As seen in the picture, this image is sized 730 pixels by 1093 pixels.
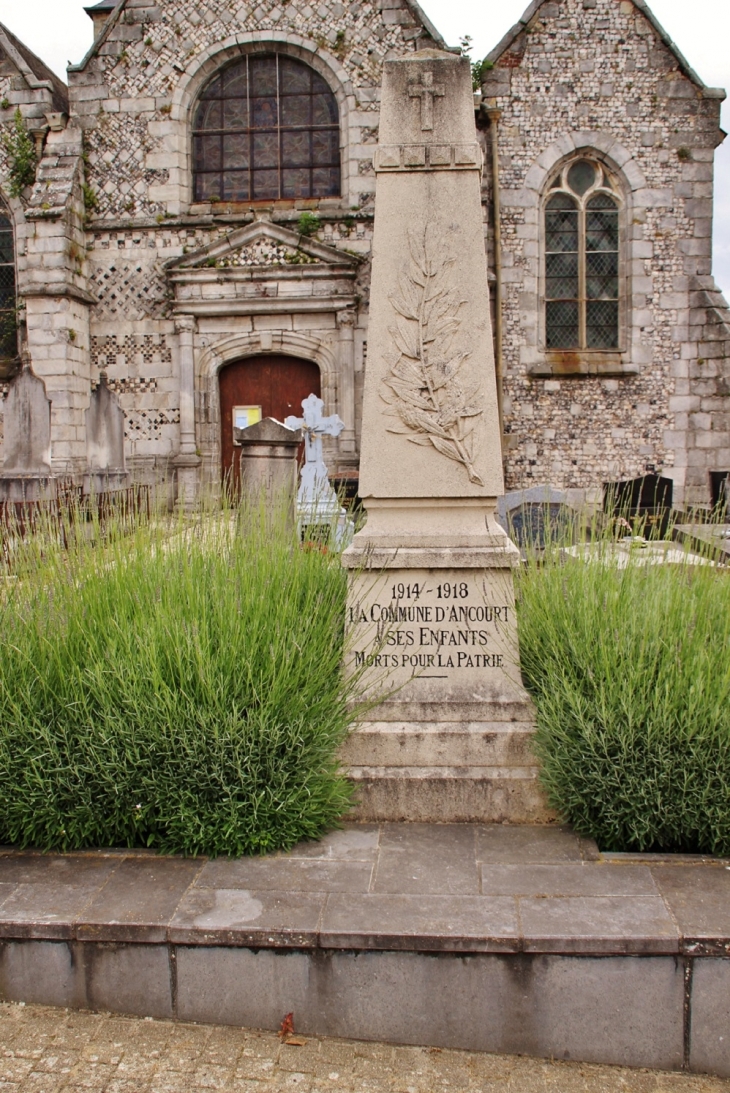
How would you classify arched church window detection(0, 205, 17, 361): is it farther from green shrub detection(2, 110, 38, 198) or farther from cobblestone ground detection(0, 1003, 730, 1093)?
cobblestone ground detection(0, 1003, 730, 1093)

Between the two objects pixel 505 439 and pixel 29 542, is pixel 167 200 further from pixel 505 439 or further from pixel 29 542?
pixel 29 542

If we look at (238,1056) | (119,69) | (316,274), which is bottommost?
(238,1056)

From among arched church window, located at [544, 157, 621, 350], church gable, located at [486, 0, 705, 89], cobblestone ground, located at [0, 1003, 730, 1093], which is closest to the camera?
cobblestone ground, located at [0, 1003, 730, 1093]

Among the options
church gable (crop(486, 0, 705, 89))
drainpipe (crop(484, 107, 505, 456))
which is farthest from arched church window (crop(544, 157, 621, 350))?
church gable (crop(486, 0, 705, 89))

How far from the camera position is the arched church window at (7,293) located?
46.5 feet

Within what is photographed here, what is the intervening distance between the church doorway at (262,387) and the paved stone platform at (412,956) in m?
11.2

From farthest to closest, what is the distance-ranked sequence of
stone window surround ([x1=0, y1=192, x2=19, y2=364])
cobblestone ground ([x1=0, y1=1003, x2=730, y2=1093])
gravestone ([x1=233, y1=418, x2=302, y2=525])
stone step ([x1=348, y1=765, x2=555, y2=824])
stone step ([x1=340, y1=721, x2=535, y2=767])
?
stone window surround ([x1=0, y1=192, x2=19, y2=364])
gravestone ([x1=233, y1=418, x2=302, y2=525])
stone step ([x1=340, y1=721, x2=535, y2=767])
stone step ([x1=348, y1=765, x2=555, y2=824])
cobblestone ground ([x1=0, y1=1003, x2=730, y2=1093])

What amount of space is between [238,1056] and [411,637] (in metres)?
1.73

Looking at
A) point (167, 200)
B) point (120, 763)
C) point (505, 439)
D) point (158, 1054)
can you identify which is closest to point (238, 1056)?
point (158, 1054)

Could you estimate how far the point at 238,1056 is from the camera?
2625 millimetres

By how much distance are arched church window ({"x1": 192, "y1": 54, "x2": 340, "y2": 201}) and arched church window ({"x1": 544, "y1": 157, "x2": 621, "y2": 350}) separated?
3317mm

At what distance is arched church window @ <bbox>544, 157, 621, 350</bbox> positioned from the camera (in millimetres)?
13461

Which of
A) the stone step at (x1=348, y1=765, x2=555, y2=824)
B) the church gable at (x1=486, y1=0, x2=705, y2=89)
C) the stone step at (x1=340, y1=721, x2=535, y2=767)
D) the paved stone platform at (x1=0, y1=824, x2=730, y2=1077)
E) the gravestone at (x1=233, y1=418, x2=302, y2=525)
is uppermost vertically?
the church gable at (x1=486, y1=0, x2=705, y2=89)

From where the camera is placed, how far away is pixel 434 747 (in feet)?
12.0
